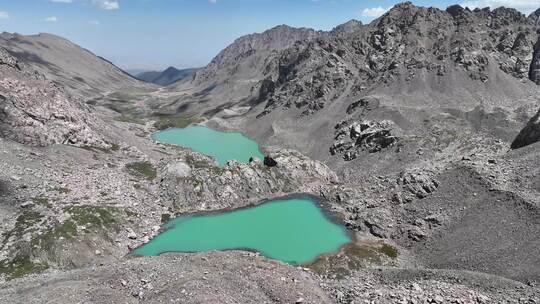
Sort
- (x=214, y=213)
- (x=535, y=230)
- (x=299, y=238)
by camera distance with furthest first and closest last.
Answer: (x=214, y=213)
(x=299, y=238)
(x=535, y=230)

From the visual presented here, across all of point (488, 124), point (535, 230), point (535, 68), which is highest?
point (535, 68)

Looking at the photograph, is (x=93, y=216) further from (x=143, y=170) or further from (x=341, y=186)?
(x=341, y=186)

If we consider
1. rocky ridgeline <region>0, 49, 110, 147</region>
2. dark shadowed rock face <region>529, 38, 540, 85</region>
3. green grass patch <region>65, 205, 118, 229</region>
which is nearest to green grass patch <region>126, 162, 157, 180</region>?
rocky ridgeline <region>0, 49, 110, 147</region>

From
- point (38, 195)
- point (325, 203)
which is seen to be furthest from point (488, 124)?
point (38, 195)

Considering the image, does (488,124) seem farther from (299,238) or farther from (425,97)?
(299,238)

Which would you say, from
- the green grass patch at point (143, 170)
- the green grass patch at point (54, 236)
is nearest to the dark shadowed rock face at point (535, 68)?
the green grass patch at point (143, 170)

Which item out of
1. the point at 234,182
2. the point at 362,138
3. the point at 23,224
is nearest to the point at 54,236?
the point at 23,224

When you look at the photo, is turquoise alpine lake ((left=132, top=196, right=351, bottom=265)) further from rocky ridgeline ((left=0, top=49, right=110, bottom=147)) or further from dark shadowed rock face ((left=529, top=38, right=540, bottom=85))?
dark shadowed rock face ((left=529, top=38, right=540, bottom=85))
